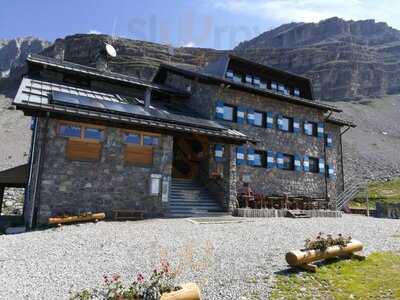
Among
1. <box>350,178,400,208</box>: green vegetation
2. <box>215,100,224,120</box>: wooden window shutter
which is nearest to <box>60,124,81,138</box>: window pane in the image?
<box>215,100,224,120</box>: wooden window shutter

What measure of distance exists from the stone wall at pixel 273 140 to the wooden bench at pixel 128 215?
728 centimetres

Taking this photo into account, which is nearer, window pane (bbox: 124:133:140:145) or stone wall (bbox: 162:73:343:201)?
window pane (bbox: 124:133:140:145)

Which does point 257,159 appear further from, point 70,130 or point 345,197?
point 70,130

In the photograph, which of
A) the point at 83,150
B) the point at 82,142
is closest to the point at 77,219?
the point at 83,150

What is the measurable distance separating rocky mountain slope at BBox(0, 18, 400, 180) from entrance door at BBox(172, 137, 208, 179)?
42.7 m

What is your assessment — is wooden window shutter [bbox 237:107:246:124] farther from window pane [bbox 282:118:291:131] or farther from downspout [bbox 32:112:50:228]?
downspout [bbox 32:112:50:228]

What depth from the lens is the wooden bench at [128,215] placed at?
45.2 feet

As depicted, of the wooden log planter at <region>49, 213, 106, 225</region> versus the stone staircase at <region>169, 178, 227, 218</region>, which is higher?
the stone staircase at <region>169, 178, 227, 218</region>

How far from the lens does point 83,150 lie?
45.0 feet

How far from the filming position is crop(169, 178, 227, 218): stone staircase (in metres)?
15.7

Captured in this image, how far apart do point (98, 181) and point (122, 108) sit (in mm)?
3332

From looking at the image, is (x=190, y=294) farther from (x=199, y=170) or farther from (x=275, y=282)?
(x=199, y=170)

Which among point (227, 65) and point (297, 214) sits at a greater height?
point (227, 65)

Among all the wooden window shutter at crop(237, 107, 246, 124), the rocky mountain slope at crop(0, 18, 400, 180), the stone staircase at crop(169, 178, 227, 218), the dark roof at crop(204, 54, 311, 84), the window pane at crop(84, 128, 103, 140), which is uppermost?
the rocky mountain slope at crop(0, 18, 400, 180)
